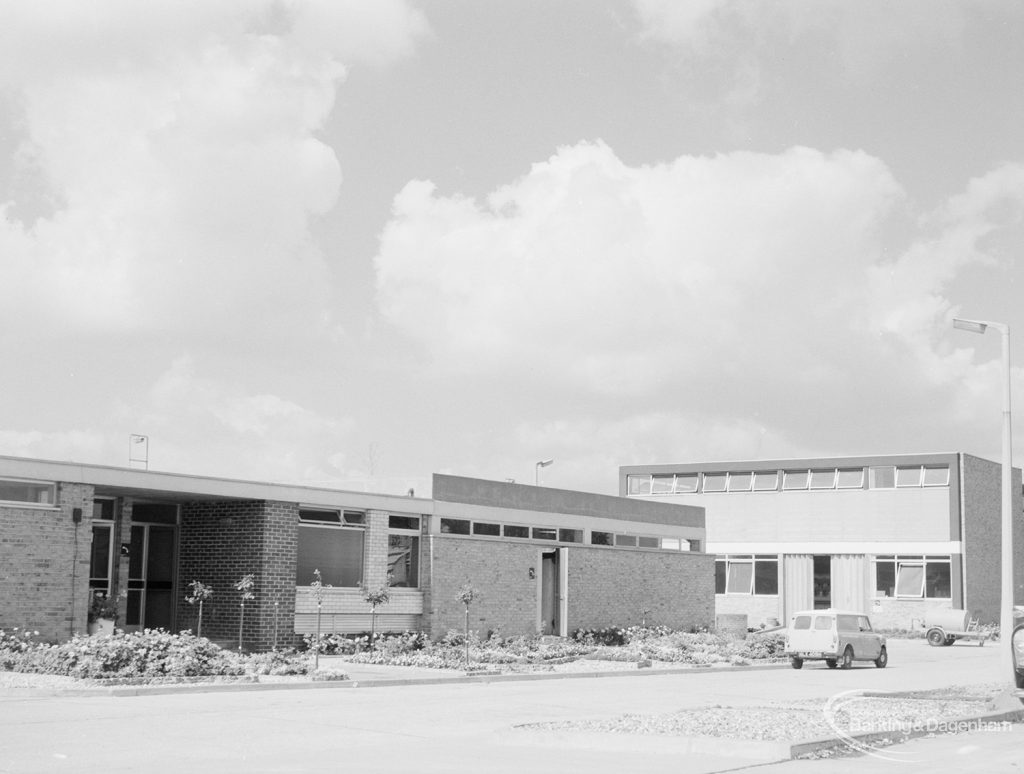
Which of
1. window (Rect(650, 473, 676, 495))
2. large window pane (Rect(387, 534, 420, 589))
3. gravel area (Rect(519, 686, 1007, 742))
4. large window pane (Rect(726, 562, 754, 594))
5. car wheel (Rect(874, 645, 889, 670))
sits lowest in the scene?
car wheel (Rect(874, 645, 889, 670))

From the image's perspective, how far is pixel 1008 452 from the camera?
67.9 ft

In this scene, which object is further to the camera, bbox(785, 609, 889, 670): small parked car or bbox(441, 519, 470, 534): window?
bbox(441, 519, 470, 534): window

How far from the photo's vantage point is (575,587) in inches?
1454

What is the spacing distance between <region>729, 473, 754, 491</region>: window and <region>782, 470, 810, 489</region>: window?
5.68 ft

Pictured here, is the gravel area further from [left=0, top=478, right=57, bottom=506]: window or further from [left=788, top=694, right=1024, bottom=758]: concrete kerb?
[left=0, top=478, right=57, bottom=506]: window

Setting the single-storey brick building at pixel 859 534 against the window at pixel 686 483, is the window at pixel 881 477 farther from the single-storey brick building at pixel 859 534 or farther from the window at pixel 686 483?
the window at pixel 686 483

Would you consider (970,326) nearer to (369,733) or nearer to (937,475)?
(369,733)

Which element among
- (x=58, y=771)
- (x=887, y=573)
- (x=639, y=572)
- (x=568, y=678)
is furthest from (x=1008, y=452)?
(x=887, y=573)

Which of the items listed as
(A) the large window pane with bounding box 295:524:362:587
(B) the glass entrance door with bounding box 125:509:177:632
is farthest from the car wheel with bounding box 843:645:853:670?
(B) the glass entrance door with bounding box 125:509:177:632

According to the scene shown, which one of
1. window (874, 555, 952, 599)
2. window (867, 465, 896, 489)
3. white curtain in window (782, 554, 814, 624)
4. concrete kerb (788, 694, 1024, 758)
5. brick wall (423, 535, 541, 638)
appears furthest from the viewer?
white curtain in window (782, 554, 814, 624)

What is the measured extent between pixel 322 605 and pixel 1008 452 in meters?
15.9

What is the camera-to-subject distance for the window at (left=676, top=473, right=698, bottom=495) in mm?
62500

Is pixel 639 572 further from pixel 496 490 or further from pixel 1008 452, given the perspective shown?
pixel 1008 452

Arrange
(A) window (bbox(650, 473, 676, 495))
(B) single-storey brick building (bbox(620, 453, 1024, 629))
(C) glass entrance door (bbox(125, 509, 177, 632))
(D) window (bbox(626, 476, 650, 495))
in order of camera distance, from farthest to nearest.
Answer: (D) window (bbox(626, 476, 650, 495))
(A) window (bbox(650, 473, 676, 495))
(B) single-storey brick building (bbox(620, 453, 1024, 629))
(C) glass entrance door (bbox(125, 509, 177, 632))
